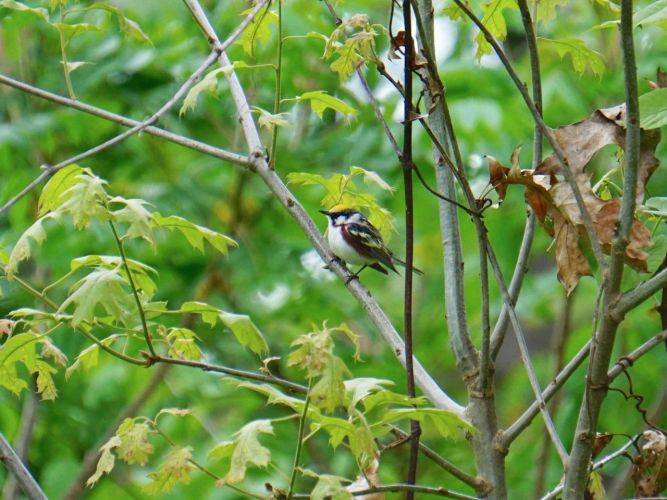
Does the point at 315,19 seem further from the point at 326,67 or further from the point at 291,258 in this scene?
the point at 291,258

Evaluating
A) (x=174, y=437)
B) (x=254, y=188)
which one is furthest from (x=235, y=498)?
A: (x=254, y=188)

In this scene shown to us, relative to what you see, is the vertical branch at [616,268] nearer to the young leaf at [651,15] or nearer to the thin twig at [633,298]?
the thin twig at [633,298]

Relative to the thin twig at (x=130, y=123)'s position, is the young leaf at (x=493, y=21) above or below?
above

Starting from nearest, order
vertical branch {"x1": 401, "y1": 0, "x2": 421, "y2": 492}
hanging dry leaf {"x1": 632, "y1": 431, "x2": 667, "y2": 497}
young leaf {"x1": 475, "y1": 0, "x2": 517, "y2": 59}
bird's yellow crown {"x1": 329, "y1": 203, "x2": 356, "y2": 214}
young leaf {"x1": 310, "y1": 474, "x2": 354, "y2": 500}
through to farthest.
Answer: young leaf {"x1": 310, "y1": 474, "x2": 354, "y2": 500}
vertical branch {"x1": 401, "y1": 0, "x2": 421, "y2": 492}
hanging dry leaf {"x1": 632, "y1": 431, "x2": 667, "y2": 497}
young leaf {"x1": 475, "y1": 0, "x2": 517, "y2": 59}
bird's yellow crown {"x1": 329, "y1": 203, "x2": 356, "y2": 214}

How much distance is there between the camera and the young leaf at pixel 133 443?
205cm

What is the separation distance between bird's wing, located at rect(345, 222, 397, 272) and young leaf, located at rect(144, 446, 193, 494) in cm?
225

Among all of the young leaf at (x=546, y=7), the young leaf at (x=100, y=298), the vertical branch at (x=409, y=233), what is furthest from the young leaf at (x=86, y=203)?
the young leaf at (x=546, y=7)

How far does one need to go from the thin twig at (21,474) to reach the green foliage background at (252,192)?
2.35 m

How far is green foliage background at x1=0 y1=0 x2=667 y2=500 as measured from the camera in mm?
4777

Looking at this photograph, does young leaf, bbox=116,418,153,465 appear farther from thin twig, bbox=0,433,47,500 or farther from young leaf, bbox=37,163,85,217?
young leaf, bbox=37,163,85,217

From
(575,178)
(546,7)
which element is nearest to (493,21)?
(546,7)

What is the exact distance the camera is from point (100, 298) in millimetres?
1917

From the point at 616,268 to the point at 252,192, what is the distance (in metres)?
3.79

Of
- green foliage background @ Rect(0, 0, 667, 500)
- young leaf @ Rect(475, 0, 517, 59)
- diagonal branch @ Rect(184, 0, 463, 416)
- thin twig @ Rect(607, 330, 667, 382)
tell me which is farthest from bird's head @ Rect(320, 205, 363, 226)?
thin twig @ Rect(607, 330, 667, 382)
